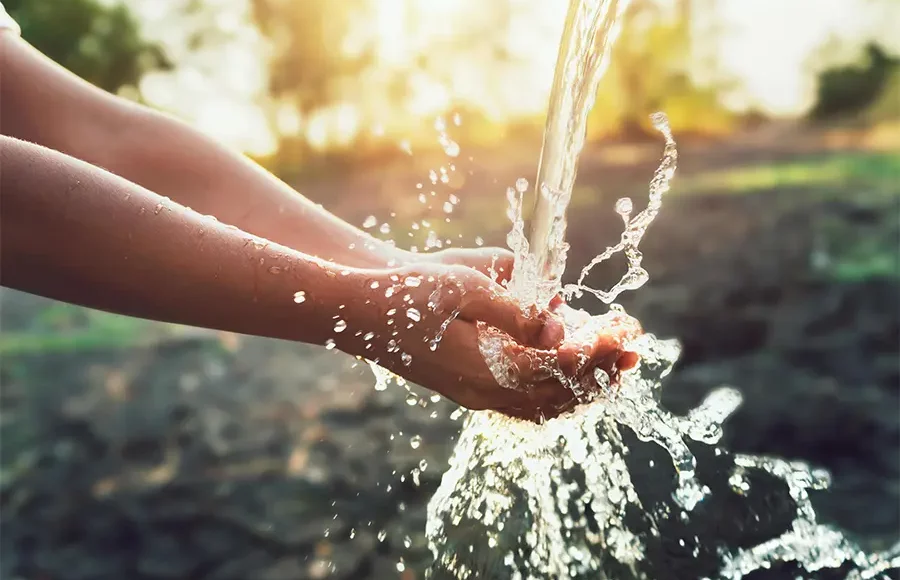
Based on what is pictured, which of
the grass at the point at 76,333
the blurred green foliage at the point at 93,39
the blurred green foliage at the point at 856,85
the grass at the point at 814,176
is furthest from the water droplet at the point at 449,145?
the blurred green foliage at the point at 856,85

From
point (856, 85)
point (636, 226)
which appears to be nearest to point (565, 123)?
point (636, 226)

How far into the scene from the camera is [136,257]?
0.74 m

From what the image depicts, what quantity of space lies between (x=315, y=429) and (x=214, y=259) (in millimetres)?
1992

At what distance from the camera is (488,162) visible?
16.5ft

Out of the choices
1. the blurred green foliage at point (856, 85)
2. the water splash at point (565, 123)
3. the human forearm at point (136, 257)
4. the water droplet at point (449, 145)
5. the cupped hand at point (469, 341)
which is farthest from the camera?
the blurred green foliage at point (856, 85)

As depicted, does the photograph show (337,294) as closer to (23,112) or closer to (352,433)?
(23,112)

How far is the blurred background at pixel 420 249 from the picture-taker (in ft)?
6.88

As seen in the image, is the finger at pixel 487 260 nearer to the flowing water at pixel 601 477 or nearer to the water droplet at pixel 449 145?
the flowing water at pixel 601 477

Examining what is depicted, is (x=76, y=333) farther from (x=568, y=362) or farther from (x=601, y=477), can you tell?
(x=568, y=362)

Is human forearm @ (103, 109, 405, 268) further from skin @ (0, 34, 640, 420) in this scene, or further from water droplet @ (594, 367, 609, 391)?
water droplet @ (594, 367, 609, 391)

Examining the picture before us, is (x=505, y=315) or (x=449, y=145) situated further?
(x=449, y=145)

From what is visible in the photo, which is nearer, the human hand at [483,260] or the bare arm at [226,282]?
the bare arm at [226,282]

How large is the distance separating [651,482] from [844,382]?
1.58m

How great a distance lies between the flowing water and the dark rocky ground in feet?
0.50
